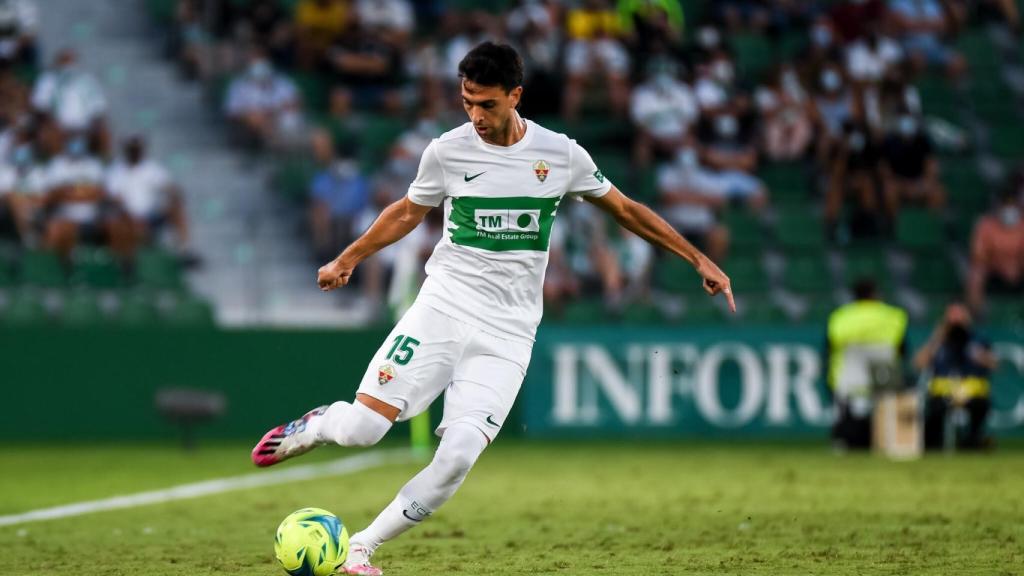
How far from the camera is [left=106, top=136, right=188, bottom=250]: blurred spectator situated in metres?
20.3

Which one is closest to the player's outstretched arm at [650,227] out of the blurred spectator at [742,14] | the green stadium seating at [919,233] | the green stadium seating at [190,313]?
the green stadium seating at [190,313]

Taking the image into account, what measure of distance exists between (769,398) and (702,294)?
5.73 ft

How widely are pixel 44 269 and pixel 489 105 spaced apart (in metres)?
13.1

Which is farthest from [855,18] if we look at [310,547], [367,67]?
[310,547]

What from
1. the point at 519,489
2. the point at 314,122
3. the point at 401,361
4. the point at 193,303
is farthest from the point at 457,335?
the point at 314,122

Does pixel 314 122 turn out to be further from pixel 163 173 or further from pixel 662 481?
pixel 662 481

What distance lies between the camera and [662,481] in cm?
1494

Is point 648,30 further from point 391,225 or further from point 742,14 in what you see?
point 391,225

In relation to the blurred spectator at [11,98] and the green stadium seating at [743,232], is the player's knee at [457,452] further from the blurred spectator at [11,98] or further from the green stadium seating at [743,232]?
the blurred spectator at [11,98]

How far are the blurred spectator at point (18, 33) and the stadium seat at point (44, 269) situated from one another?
12.8 feet

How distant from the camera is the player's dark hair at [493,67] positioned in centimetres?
791

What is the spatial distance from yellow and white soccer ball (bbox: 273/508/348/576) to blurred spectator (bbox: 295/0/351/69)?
51.4 feet

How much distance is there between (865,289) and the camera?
60.9ft

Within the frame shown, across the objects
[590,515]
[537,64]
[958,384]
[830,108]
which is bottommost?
[590,515]
